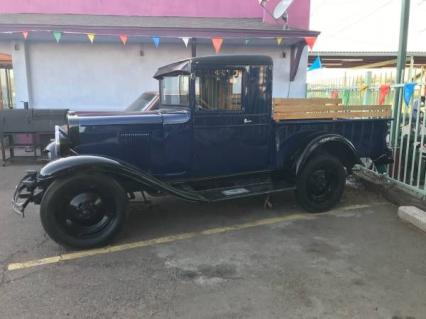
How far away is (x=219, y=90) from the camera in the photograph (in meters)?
4.46

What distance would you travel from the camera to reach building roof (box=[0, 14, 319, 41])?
8453 mm

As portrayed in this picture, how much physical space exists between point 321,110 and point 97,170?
117 inches

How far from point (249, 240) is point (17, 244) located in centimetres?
244

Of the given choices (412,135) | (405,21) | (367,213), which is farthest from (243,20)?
(367,213)

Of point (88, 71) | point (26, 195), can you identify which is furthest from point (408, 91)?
point (88, 71)

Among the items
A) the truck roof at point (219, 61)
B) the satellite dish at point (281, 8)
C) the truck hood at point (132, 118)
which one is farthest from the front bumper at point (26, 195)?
the satellite dish at point (281, 8)

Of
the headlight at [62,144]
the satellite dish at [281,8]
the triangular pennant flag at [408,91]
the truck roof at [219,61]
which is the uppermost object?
the satellite dish at [281,8]

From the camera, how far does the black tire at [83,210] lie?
3.63 metres

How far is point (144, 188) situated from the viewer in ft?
13.6

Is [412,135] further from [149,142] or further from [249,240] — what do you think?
[149,142]

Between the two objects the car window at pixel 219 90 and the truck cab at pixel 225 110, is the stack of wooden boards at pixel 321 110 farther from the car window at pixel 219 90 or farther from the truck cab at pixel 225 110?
the car window at pixel 219 90

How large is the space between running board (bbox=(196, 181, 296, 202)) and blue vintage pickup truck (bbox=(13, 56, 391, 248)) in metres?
0.01

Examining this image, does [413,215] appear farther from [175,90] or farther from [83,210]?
[83,210]

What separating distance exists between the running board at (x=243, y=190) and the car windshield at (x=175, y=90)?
1.10 metres
